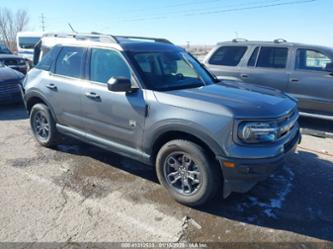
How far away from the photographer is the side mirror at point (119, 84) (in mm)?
3553

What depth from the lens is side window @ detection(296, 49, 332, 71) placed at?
6633 millimetres

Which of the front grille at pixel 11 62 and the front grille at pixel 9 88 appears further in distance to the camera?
the front grille at pixel 11 62

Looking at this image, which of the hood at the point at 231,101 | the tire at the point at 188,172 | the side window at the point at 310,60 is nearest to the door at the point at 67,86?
the hood at the point at 231,101

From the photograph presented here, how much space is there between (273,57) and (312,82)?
1.03 m

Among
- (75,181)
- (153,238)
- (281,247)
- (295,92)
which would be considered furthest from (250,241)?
(295,92)

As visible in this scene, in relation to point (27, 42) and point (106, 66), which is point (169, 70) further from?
point (27, 42)

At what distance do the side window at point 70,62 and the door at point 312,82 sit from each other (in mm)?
4582

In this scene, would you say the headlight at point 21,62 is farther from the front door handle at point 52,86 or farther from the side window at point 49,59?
the front door handle at point 52,86

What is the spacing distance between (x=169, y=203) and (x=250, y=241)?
1041 millimetres

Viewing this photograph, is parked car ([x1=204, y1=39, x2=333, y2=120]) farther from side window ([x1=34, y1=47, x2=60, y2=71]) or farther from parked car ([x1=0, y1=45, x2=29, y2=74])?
parked car ([x1=0, y1=45, x2=29, y2=74])

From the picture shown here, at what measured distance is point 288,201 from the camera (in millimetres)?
3689

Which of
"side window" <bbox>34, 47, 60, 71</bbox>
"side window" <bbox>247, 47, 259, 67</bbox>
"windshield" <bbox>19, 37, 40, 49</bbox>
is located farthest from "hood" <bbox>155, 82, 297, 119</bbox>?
"windshield" <bbox>19, 37, 40, 49</bbox>

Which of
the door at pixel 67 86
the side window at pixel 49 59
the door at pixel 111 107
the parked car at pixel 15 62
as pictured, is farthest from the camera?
the parked car at pixel 15 62

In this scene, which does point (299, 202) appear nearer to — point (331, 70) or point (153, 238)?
point (153, 238)
